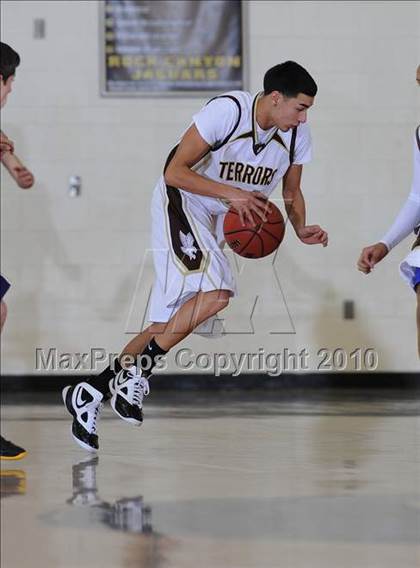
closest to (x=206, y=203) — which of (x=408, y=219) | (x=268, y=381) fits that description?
(x=408, y=219)

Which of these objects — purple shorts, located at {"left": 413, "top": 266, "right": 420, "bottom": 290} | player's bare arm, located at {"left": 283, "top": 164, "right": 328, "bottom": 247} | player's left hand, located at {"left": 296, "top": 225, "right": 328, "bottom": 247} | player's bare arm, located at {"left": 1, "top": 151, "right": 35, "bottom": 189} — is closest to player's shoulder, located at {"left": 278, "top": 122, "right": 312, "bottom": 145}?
player's bare arm, located at {"left": 283, "top": 164, "right": 328, "bottom": 247}

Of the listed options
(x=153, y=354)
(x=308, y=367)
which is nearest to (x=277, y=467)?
(x=153, y=354)

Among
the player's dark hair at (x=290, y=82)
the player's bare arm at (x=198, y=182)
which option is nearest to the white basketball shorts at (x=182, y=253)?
the player's bare arm at (x=198, y=182)

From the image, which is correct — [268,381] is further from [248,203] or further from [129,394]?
[248,203]

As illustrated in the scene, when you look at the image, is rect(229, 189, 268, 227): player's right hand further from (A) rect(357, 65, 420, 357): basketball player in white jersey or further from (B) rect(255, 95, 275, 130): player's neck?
(A) rect(357, 65, 420, 357): basketball player in white jersey

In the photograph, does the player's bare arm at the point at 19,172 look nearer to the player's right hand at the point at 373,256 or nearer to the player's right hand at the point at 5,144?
the player's right hand at the point at 5,144

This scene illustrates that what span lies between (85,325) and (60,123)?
1253 mm

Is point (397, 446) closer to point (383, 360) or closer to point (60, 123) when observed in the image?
point (383, 360)

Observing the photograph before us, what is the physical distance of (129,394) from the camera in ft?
15.1

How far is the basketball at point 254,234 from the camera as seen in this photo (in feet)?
15.5

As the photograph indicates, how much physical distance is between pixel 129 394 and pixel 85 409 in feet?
0.60

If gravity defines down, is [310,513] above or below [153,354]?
below

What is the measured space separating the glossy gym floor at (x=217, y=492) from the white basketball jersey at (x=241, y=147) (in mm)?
1050

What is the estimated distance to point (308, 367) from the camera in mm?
7660
